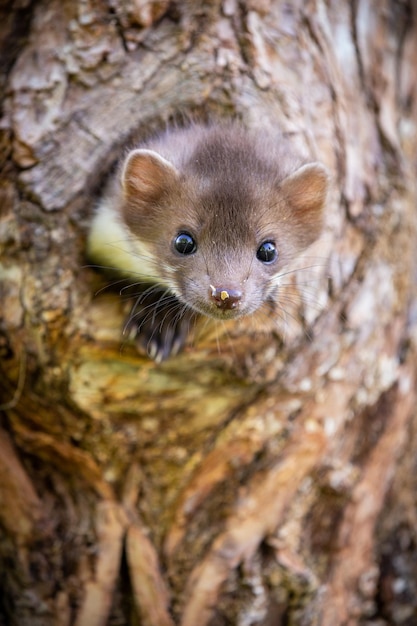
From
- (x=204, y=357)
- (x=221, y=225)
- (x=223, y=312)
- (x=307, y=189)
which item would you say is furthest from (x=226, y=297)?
(x=307, y=189)

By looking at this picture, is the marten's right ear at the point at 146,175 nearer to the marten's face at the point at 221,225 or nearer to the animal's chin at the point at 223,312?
the marten's face at the point at 221,225

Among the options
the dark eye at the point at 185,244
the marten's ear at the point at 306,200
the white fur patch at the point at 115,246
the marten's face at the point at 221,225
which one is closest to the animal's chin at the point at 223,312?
the marten's face at the point at 221,225

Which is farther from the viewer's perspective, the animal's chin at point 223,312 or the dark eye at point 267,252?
the dark eye at point 267,252


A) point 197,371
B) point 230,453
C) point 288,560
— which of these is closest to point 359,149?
point 197,371

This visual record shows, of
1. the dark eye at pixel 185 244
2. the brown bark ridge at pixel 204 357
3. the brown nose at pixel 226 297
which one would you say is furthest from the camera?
the brown bark ridge at pixel 204 357

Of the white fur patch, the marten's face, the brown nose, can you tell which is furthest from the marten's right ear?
the brown nose

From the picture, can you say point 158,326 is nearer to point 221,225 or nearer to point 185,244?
point 185,244
